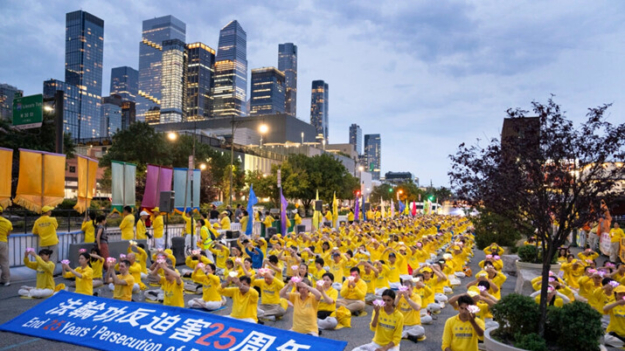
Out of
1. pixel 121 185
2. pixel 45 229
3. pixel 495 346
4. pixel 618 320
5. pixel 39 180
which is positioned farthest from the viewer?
pixel 121 185

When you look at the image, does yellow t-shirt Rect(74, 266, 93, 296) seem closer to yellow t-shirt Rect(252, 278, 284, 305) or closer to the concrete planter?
yellow t-shirt Rect(252, 278, 284, 305)

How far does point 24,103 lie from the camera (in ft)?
53.0

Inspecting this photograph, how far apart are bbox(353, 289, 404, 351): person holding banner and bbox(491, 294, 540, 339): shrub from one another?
1585 millimetres

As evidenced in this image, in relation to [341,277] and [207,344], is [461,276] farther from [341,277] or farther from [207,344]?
[207,344]

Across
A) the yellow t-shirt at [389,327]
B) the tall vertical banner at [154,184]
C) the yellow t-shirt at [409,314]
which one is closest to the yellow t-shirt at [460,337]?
the yellow t-shirt at [389,327]

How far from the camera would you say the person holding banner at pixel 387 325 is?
7.54 meters

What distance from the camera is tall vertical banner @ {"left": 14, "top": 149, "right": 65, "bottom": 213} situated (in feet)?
48.3

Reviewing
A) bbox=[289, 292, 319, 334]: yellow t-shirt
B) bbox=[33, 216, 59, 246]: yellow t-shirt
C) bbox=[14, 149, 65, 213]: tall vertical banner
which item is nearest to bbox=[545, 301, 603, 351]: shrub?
bbox=[289, 292, 319, 334]: yellow t-shirt

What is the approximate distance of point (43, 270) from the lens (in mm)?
11000

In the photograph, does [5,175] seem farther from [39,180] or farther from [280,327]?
[280,327]

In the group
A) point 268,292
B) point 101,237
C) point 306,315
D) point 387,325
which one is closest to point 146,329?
point 306,315

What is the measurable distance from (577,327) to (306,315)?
4.40 meters

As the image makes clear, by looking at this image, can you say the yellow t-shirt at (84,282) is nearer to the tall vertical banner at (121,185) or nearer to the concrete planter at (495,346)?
the tall vertical banner at (121,185)

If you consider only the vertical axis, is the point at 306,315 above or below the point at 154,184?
below
